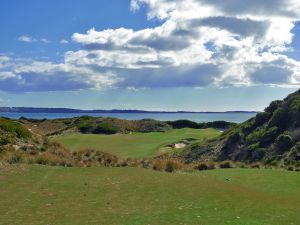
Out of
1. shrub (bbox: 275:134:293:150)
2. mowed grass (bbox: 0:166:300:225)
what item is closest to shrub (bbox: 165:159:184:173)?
mowed grass (bbox: 0:166:300:225)

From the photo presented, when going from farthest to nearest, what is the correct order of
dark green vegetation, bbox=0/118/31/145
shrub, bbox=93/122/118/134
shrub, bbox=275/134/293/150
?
shrub, bbox=93/122/118/134 < shrub, bbox=275/134/293/150 < dark green vegetation, bbox=0/118/31/145

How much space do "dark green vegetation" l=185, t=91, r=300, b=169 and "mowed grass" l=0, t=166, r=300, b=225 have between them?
12902mm

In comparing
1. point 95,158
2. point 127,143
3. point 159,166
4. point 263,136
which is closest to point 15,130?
point 95,158

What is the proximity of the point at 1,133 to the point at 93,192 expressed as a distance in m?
17.7

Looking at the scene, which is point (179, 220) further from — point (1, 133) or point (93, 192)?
point (1, 133)

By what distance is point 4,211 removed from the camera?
1348 centimetres

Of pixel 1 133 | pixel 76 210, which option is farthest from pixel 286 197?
pixel 1 133

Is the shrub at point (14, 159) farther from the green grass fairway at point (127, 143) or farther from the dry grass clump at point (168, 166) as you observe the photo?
the green grass fairway at point (127, 143)

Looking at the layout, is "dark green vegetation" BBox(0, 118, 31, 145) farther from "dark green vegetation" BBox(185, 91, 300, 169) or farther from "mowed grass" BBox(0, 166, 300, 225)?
"dark green vegetation" BBox(185, 91, 300, 169)

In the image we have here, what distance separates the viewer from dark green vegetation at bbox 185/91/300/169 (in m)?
37.6

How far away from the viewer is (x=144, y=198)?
16.3 metres

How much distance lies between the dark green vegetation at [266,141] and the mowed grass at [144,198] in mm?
12902

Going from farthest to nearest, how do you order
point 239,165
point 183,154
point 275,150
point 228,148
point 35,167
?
point 183,154, point 228,148, point 275,150, point 239,165, point 35,167

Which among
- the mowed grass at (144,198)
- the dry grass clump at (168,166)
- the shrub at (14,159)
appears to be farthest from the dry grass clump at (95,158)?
the mowed grass at (144,198)
